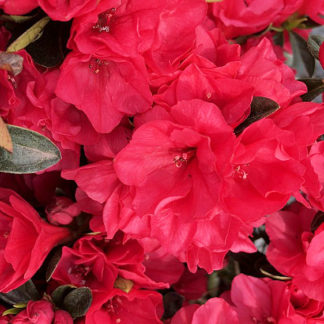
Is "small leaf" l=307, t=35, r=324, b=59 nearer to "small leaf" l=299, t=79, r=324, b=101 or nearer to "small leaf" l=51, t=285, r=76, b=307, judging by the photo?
"small leaf" l=299, t=79, r=324, b=101

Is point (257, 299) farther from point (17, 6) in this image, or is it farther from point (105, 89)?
point (17, 6)

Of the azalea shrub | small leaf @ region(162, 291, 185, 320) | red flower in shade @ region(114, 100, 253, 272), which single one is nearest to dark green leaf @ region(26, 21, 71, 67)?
the azalea shrub

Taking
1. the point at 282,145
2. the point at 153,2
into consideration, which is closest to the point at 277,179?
the point at 282,145

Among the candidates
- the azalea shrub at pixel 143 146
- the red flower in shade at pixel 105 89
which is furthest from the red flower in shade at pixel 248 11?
the red flower in shade at pixel 105 89

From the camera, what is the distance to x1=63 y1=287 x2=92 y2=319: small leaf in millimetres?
714

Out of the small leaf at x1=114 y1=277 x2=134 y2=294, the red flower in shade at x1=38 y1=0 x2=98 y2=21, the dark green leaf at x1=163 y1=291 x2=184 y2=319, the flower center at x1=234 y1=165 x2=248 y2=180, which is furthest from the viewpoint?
the dark green leaf at x1=163 y1=291 x2=184 y2=319

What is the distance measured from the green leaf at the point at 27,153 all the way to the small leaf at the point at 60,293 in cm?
21

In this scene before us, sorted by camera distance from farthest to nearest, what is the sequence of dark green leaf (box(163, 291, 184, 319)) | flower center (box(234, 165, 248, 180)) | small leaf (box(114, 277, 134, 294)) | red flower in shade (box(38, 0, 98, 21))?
dark green leaf (box(163, 291, 184, 319)) → small leaf (box(114, 277, 134, 294)) → flower center (box(234, 165, 248, 180)) → red flower in shade (box(38, 0, 98, 21))

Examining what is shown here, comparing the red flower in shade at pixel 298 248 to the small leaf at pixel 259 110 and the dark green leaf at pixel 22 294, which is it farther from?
the dark green leaf at pixel 22 294

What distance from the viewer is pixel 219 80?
60 centimetres

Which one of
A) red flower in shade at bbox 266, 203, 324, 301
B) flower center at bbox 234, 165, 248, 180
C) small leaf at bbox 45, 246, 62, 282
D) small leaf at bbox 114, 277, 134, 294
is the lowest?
red flower in shade at bbox 266, 203, 324, 301

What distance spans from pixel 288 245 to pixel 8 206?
44 cm

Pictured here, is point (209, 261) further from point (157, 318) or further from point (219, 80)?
point (219, 80)

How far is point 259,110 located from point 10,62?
11.7 inches
